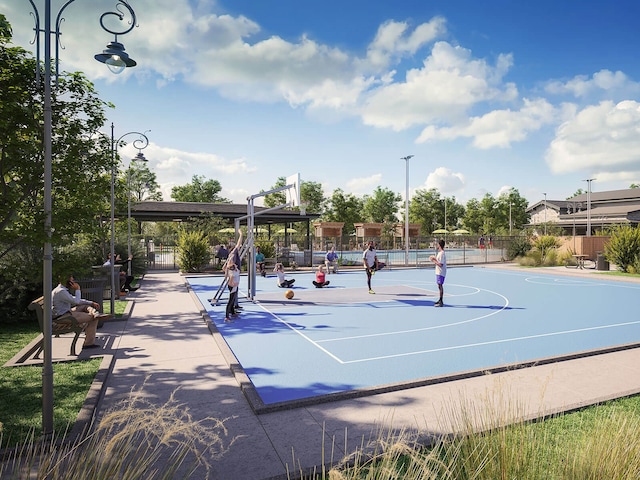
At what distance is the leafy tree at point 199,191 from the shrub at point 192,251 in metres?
56.7

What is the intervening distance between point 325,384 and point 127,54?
6.15 metres

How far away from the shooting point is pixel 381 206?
78938 mm

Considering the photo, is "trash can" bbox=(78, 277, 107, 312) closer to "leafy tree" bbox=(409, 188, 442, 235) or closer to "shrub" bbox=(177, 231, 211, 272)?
"shrub" bbox=(177, 231, 211, 272)

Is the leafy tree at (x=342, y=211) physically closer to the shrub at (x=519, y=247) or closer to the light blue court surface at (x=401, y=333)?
the shrub at (x=519, y=247)

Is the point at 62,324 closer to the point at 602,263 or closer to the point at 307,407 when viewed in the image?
the point at 307,407

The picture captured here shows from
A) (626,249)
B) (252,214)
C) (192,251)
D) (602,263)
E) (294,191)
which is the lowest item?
(602,263)

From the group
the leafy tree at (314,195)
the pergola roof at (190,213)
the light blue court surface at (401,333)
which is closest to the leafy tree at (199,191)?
the leafy tree at (314,195)

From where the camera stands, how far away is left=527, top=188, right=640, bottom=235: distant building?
176 feet

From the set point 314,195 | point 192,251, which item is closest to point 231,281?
point 192,251

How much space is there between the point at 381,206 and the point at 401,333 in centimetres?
6986

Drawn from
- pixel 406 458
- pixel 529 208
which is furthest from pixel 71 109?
pixel 529 208

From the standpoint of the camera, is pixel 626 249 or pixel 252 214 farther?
pixel 626 249

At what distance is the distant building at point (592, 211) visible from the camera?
5369cm

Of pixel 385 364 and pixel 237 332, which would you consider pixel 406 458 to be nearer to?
pixel 385 364
